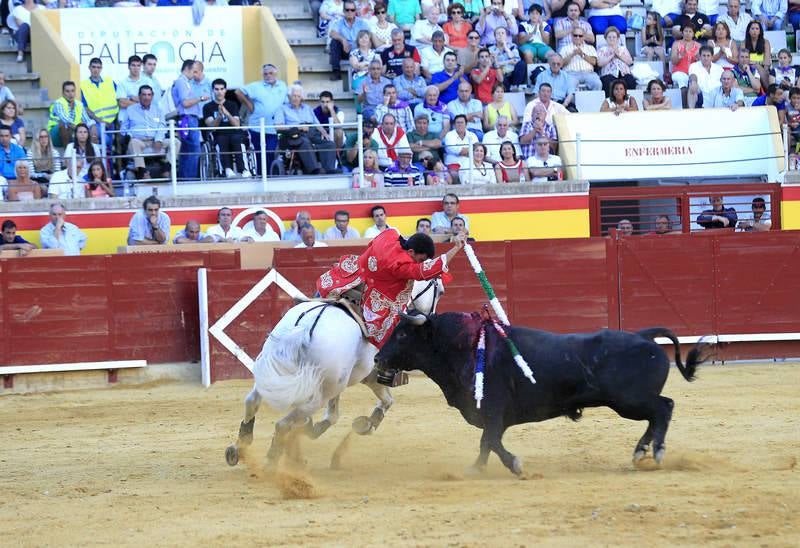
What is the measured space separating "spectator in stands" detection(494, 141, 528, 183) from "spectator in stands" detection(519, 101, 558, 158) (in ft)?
0.58

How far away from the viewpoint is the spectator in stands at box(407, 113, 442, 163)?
15.8m

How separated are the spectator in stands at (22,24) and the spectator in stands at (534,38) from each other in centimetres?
652

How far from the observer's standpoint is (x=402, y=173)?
1570 centimetres

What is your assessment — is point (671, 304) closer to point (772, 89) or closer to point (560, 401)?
point (772, 89)

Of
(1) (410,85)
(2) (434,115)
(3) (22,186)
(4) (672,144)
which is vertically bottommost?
(3) (22,186)

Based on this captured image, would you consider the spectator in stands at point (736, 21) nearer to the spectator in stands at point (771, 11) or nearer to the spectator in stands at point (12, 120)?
the spectator in stands at point (771, 11)

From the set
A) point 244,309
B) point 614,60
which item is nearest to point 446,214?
point 244,309

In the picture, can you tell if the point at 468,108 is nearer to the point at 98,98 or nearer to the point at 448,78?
the point at 448,78

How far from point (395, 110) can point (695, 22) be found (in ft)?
16.5

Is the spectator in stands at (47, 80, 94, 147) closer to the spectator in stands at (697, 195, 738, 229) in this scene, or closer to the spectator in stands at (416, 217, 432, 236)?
the spectator in stands at (416, 217, 432, 236)

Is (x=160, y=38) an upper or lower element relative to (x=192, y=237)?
upper

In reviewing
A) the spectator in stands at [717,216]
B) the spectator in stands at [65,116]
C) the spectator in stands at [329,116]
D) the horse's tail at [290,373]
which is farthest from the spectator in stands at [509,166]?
the horse's tail at [290,373]

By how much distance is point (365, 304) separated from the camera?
805 cm

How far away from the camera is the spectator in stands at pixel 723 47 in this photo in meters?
17.8
